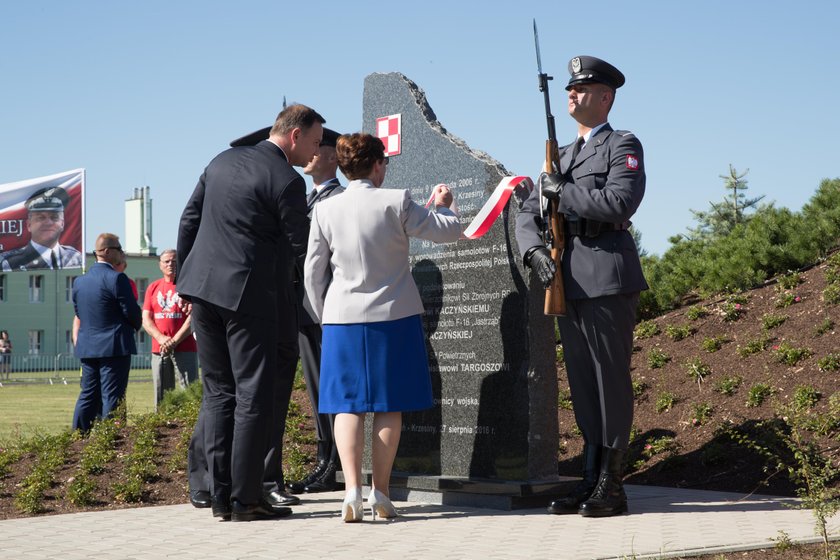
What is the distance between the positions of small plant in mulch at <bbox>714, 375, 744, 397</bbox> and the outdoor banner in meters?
10.6

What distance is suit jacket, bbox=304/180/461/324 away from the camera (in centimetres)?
601

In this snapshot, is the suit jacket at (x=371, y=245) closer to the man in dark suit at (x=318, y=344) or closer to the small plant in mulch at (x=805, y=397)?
the man in dark suit at (x=318, y=344)

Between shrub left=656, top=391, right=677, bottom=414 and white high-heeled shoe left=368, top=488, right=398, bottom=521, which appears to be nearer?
white high-heeled shoe left=368, top=488, right=398, bottom=521

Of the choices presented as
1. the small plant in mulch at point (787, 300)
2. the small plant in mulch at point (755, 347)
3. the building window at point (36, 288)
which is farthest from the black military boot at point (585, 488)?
the building window at point (36, 288)

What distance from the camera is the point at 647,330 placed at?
412 inches

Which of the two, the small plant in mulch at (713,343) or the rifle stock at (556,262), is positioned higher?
the rifle stock at (556,262)

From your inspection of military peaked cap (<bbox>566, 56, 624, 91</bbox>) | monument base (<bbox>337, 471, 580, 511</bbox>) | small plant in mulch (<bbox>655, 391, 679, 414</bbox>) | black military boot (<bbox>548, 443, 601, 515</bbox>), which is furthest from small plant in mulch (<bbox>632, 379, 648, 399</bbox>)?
military peaked cap (<bbox>566, 56, 624, 91</bbox>)

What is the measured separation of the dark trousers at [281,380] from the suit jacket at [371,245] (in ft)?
1.23

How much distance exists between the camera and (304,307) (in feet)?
24.5

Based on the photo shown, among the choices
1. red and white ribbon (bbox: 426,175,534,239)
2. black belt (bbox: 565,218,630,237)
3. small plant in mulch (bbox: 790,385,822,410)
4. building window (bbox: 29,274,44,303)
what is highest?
building window (bbox: 29,274,44,303)

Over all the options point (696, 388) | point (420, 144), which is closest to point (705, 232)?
point (696, 388)

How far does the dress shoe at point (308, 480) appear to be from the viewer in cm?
741

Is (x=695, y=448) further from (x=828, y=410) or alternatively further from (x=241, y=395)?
(x=241, y=395)

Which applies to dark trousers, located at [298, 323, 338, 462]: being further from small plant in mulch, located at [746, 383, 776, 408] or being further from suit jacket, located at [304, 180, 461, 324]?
small plant in mulch, located at [746, 383, 776, 408]
